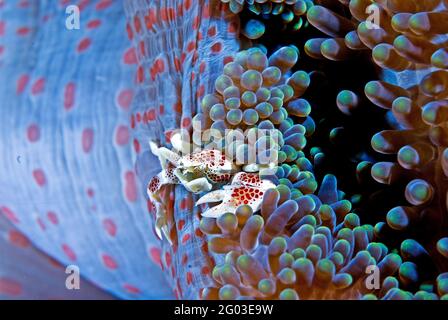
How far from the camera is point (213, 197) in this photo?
115 cm

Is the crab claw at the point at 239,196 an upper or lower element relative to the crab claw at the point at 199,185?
lower

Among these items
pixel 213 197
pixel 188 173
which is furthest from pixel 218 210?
pixel 188 173

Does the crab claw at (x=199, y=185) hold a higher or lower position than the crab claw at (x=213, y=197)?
higher

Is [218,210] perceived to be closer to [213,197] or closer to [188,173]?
[213,197]

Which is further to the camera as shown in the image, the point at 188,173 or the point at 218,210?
the point at 188,173

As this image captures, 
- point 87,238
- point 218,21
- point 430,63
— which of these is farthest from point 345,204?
point 87,238

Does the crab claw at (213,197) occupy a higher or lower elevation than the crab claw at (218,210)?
higher

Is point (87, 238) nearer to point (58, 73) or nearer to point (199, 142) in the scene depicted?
point (58, 73)

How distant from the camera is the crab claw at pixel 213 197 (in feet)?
3.76

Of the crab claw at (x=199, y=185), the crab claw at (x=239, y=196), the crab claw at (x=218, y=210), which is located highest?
the crab claw at (x=199, y=185)

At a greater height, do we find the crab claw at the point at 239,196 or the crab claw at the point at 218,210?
the crab claw at the point at 239,196
